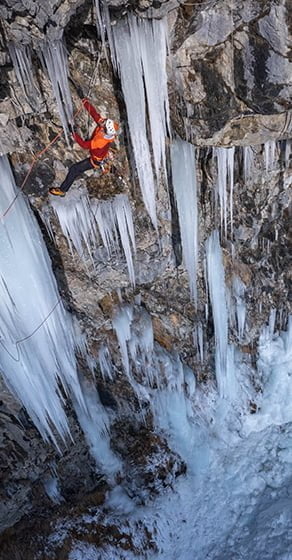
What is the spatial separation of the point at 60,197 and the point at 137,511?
5.83 meters

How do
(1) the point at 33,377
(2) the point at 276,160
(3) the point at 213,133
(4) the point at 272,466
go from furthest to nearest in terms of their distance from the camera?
(4) the point at 272,466
(1) the point at 33,377
(2) the point at 276,160
(3) the point at 213,133

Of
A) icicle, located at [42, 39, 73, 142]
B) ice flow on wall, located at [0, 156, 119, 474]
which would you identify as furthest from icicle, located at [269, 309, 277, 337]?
icicle, located at [42, 39, 73, 142]

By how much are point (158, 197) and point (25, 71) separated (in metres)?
2.21

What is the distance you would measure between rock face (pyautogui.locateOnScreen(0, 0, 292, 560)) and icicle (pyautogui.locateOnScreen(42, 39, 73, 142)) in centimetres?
14

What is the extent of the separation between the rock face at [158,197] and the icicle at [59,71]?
0.14 m

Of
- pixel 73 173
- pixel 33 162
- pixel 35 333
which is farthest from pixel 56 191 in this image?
pixel 35 333

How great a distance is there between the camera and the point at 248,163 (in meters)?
5.91

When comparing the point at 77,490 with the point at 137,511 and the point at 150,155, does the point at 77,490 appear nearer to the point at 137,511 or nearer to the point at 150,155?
the point at 137,511

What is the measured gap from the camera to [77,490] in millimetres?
8484

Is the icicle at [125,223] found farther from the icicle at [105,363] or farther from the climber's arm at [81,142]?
the icicle at [105,363]

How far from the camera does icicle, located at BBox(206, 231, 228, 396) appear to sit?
675cm

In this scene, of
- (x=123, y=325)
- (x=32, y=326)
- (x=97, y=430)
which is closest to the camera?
(x=32, y=326)

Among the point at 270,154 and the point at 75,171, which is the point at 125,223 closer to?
the point at 75,171

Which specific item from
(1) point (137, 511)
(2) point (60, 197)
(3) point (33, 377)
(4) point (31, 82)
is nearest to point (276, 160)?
(2) point (60, 197)
